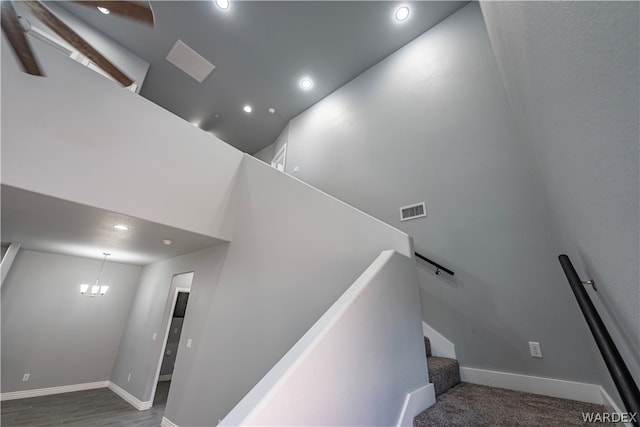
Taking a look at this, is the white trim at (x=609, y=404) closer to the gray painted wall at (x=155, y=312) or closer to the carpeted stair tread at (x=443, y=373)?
the carpeted stair tread at (x=443, y=373)

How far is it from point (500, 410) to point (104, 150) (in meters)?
4.05

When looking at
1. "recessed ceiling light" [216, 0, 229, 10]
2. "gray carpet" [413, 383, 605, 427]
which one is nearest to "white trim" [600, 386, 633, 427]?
"gray carpet" [413, 383, 605, 427]

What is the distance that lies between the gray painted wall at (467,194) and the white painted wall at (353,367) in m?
1.13

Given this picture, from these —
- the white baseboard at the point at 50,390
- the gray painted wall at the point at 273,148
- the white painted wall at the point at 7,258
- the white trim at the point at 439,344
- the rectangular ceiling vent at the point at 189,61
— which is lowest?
the white baseboard at the point at 50,390

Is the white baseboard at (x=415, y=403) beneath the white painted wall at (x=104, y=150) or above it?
beneath

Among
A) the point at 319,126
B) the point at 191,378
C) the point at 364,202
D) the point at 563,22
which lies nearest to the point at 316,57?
the point at 319,126

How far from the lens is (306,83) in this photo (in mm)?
5090

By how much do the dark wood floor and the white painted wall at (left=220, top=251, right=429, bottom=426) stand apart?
4.00 metres

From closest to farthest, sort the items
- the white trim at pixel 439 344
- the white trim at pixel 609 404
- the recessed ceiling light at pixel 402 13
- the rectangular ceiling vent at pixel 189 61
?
the white trim at pixel 609 404, the white trim at pixel 439 344, the recessed ceiling light at pixel 402 13, the rectangular ceiling vent at pixel 189 61

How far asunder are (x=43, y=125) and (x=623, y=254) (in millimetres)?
3727

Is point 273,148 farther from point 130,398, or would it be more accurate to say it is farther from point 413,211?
point 130,398

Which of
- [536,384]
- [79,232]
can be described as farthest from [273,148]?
[536,384]

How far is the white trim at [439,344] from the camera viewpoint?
2.64 m

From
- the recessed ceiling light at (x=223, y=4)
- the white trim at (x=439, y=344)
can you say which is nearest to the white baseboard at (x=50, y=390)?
the white trim at (x=439, y=344)
